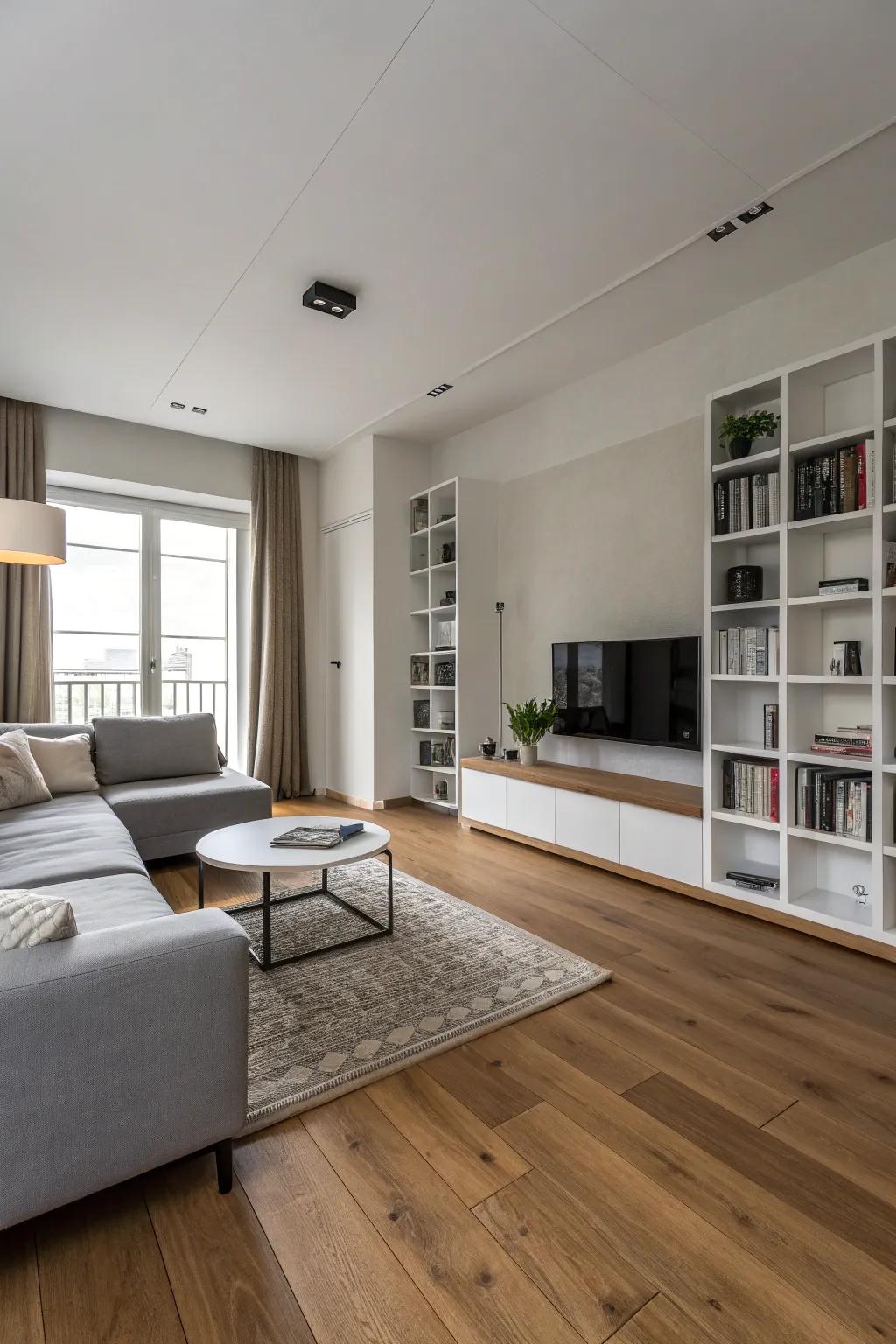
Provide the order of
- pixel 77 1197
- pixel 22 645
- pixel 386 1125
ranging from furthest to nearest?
pixel 22 645
pixel 386 1125
pixel 77 1197

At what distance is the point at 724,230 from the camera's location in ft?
8.78

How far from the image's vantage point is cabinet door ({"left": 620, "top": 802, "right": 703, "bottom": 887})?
3135mm

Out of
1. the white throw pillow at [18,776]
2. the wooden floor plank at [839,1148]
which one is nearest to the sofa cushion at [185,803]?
the white throw pillow at [18,776]

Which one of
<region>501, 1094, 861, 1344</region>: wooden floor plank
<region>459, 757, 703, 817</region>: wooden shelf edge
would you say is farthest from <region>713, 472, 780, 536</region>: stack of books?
<region>501, 1094, 861, 1344</region>: wooden floor plank

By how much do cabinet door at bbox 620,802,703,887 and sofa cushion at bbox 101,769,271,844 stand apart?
1.96 meters

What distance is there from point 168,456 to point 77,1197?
4801mm

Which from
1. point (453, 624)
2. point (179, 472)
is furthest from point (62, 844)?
point (179, 472)

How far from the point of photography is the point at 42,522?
2.77 metres

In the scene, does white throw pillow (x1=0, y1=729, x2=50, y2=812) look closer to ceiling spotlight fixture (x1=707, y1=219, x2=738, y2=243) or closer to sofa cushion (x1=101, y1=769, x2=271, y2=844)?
sofa cushion (x1=101, y1=769, x2=271, y2=844)

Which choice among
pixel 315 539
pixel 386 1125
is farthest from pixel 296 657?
pixel 386 1125

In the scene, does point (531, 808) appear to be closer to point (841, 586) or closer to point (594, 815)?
point (594, 815)

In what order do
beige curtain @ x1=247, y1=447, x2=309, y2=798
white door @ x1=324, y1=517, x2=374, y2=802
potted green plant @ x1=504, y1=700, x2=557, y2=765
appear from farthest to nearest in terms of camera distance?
beige curtain @ x1=247, y1=447, x2=309, y2=798
white door @ x1=324, y1=517, x2=374, y2=802
potted green plant @ x1=504, y1=700, x2=557, y2=765

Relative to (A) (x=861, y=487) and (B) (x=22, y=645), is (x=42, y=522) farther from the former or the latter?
(A) (x=861, y=487)

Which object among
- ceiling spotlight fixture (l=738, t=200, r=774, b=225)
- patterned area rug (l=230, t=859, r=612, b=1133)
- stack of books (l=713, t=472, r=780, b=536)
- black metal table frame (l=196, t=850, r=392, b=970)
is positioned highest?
ceiling spotlight fixture (l=738, t=200, r=774, b=225)
